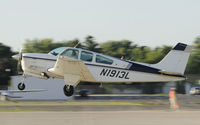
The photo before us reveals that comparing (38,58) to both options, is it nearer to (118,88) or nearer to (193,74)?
(118,88)

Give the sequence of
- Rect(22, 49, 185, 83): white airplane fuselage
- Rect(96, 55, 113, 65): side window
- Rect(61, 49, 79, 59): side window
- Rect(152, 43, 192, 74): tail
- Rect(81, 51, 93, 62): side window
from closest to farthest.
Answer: Rect(61, 49, 79, 59): side window, Rect(81, 51, 93, 62): side window, Rect(96, 55, 113, 65): side window, Rect(22, 49, 185, 83): white airplane fuselage, Rect(152, 43, 192, 74): tail

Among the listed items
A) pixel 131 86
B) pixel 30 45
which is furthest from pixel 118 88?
pixel 30 45

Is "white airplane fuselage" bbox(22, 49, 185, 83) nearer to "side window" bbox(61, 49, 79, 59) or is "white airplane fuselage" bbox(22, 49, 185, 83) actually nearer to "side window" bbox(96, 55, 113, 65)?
"side window" bbox(96, 55, 113, 65)

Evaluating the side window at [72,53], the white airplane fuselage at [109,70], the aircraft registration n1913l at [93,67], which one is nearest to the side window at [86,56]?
the aircraft registration n1913l at [93,67]

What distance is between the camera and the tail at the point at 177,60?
1580cm

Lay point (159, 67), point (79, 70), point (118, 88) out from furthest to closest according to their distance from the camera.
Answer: point (118, 88) < point (159, 67) < point (79, 70)

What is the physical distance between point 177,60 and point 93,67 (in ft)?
13.6

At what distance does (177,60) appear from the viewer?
1596cm

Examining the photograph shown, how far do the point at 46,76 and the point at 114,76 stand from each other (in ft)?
10.4

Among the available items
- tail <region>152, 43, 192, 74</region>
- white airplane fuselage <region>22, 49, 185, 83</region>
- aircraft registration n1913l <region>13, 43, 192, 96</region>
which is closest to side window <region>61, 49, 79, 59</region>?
aircraft registration n1913l <region>13, 43, 192, 96</region>

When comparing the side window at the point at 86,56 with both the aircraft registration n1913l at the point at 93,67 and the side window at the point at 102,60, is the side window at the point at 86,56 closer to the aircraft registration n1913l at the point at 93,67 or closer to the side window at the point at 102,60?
the aircraft registration n1913l at the point at 93,67

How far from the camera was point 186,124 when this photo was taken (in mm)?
12820

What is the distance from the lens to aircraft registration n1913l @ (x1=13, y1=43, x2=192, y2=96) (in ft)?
47.9

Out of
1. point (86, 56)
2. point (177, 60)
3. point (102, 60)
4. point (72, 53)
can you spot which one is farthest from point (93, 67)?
point (177, 60)
